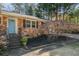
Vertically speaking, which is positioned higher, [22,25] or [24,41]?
[22,25]

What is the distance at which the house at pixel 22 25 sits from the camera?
160 inches

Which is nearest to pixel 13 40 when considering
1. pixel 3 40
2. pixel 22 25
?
pixel 3 40

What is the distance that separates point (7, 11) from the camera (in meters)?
4.05

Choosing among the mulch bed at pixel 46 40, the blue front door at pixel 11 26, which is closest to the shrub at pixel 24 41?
the mulch bed at pixel 46 40

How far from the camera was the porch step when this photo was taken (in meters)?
4.07

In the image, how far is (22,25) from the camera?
410cm

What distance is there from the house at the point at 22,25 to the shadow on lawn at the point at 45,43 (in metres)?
0.10

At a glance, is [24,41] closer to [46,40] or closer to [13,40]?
[13,40]

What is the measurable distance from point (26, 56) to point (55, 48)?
1.41 feet

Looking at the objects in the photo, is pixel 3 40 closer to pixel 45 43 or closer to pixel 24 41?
pixel 24 41

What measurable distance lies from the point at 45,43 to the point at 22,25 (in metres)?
0.41

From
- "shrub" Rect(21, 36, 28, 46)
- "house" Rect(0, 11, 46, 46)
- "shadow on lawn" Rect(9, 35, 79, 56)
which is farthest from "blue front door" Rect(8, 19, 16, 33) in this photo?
"shadow on lawn" Rect(9, 35, 79, 56)

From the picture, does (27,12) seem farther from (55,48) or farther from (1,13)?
(55,48)

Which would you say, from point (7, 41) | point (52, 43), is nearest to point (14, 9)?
point (7, 41)
